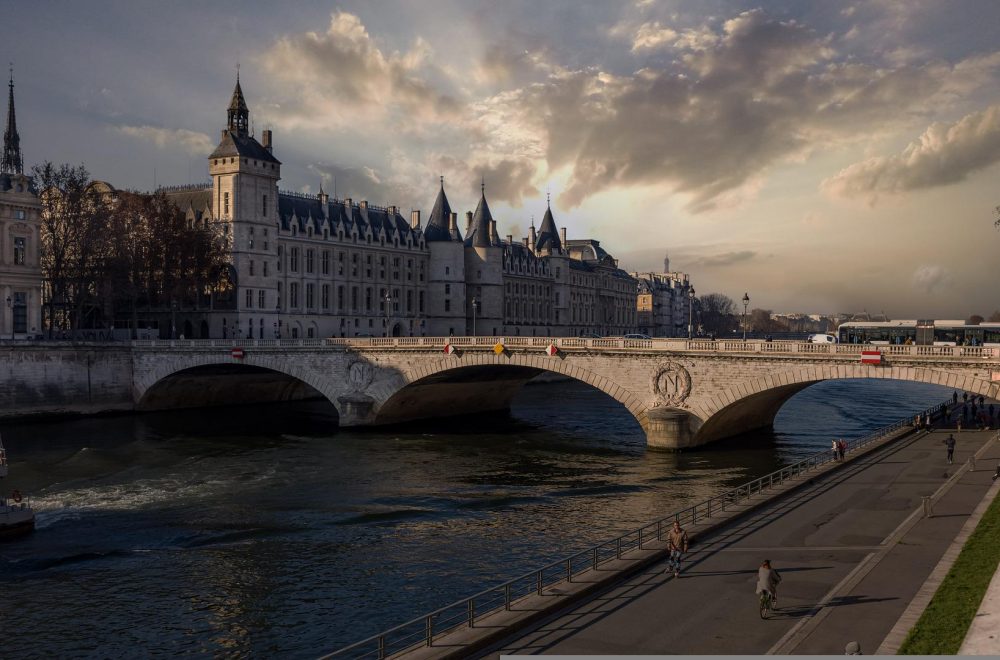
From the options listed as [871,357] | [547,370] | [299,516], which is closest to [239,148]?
[547,370]

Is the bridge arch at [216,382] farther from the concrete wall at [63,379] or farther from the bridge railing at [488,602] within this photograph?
the bridge railing at [488,602]

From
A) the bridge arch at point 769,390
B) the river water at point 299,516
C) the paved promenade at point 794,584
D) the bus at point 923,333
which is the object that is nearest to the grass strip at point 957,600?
the paved promenade at point 794,584

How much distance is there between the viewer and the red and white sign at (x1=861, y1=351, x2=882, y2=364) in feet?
159

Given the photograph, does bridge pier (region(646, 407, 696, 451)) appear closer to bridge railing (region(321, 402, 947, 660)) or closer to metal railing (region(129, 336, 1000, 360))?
metal railing (region(129, 336, 1000, 360))

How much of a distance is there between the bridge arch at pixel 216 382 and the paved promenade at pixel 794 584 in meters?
49.9

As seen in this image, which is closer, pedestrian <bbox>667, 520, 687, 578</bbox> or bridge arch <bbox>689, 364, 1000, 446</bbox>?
pedestrian <bbox>667, 520, 687, 578</bbox>

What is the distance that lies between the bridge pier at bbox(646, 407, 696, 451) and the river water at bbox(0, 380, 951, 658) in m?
0.91

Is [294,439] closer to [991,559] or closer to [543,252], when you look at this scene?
[991,559]

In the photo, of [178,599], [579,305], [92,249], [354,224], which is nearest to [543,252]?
[579,305]

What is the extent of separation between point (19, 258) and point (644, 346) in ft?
229

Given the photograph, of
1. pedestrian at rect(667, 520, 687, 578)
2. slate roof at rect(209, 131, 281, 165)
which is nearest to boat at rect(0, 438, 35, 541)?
pedestrian at rect(667, 520, 687, 578)

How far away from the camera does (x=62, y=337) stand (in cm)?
9419

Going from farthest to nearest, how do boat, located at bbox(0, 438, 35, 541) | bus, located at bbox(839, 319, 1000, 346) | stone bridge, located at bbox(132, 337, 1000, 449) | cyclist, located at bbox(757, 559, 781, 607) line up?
bus, located at bbox(839, 319, 1000, 346) < stone bridge, located at bbox(132, 337, 1000, 449) < boat, located at bbox(0, 438, 35, 541) < cyclist, located at bbox(757, 559, 781, 607)

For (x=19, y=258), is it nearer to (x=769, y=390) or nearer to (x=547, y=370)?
(x=547, y=370)
